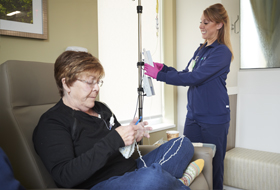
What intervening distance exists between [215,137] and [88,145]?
962mm

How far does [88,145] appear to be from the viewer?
109cm

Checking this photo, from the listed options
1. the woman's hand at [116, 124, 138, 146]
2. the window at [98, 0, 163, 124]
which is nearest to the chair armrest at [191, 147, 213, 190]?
the woman's hand at [116, 124, 138, 146]

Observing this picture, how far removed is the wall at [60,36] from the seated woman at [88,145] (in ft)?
1.98

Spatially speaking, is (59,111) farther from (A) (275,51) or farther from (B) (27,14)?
(A) (275,51)

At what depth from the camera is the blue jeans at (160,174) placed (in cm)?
86

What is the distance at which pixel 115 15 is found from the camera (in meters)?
2.41

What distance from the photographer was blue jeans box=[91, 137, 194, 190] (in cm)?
86

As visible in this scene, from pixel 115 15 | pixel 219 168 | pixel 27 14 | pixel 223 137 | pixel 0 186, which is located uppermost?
pixel 115 15

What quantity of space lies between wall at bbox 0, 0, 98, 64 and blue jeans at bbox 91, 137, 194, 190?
3.29 feet

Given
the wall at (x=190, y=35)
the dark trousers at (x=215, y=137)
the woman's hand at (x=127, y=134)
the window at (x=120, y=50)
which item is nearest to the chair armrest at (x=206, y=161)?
the dark trousers at (x=215, y=137)

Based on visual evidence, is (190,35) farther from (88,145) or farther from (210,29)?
(88,145)

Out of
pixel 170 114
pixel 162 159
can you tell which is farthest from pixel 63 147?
pixel 170 114

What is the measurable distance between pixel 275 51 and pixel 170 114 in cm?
122

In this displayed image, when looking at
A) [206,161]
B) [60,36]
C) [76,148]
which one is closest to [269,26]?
[206,161]
